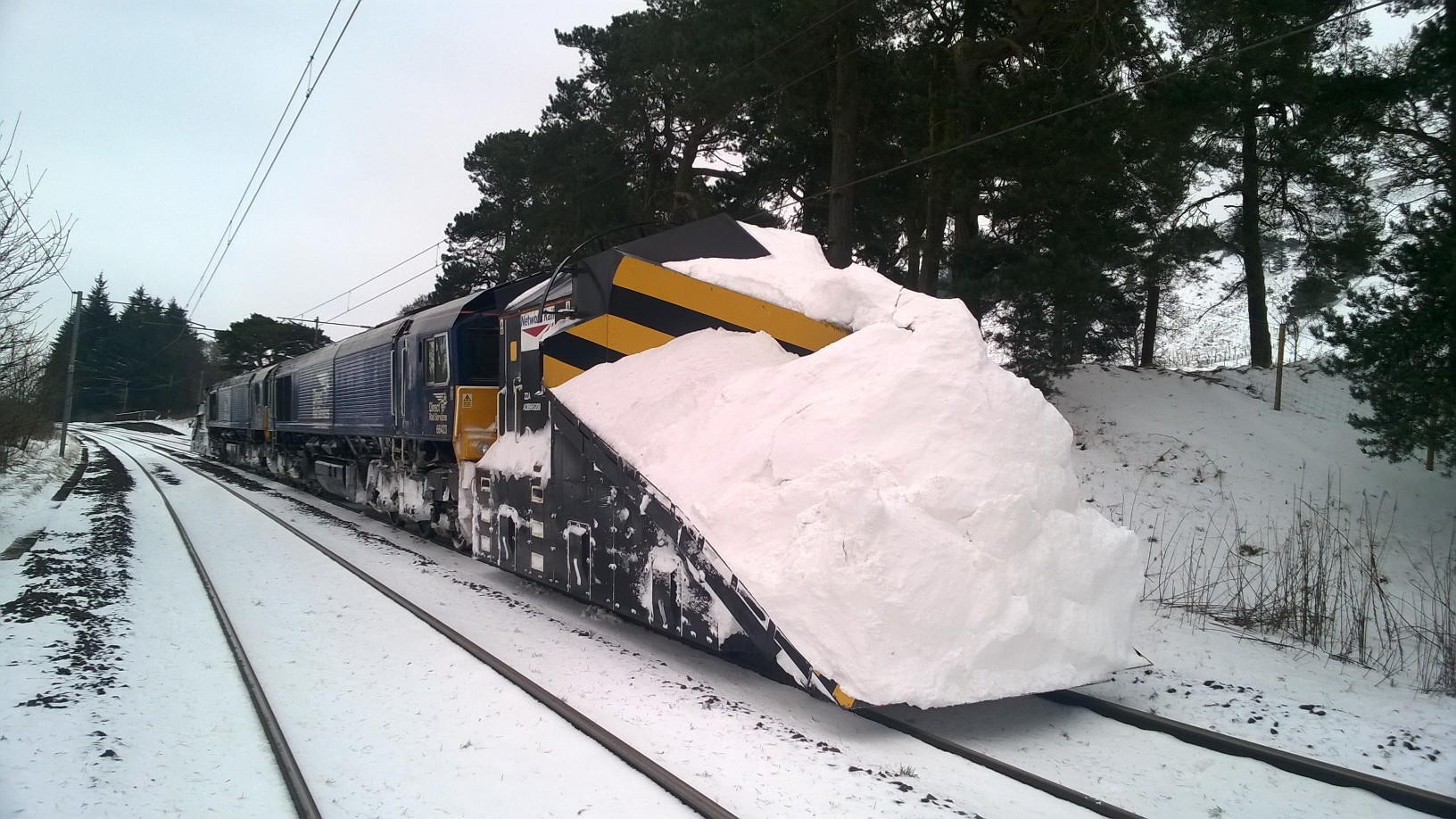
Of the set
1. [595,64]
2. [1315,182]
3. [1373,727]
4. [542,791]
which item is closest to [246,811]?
[542,791]

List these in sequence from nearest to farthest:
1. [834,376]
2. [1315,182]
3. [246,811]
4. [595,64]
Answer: [246,811]
[834,376]
[1315,182]
[595,64]

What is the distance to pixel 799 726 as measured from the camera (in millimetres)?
4227

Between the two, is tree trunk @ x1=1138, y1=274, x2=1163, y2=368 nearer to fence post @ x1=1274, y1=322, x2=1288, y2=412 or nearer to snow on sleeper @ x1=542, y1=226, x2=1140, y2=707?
fence post @ x1=1274, y1=322, x2=1288, y2=412

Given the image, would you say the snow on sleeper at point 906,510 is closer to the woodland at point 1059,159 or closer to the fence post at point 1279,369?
the woodland at point 1059,159

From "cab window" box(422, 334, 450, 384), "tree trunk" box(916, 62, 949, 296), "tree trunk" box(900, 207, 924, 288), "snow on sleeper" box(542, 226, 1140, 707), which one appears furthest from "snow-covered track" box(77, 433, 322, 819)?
"tree trunk" box(900, 207, 924, 288)

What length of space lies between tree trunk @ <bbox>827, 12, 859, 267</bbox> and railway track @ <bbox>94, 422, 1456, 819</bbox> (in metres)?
11.8

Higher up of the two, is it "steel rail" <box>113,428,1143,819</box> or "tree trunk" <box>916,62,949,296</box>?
"tree trunk" <box>916,62,949,296</box>

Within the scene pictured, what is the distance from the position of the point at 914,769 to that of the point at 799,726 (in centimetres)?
69

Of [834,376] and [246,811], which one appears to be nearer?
[246,811]

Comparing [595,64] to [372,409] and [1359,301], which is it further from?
[1359,301]

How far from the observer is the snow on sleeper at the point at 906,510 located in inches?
154

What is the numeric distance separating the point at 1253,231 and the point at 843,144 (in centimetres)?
965

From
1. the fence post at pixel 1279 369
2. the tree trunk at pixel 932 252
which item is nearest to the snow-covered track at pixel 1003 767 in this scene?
the tree trunk at pixel 932 252

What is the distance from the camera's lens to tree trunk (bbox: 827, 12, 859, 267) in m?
15.5
